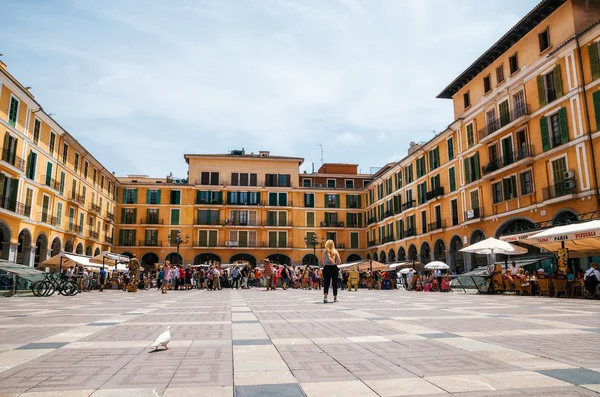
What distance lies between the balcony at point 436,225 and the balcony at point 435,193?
196cm

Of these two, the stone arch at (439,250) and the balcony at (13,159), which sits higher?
the balcony at (13,159)

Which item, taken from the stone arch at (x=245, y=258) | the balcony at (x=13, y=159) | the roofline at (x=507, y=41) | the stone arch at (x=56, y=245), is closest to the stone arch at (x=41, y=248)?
the stone arch at (x=56, y=245)

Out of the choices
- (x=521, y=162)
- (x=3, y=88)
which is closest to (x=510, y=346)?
(x=521, y=162)

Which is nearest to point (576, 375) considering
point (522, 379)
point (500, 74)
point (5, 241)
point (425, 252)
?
point (522, 379)

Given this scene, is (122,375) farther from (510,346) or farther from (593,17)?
(593,17)

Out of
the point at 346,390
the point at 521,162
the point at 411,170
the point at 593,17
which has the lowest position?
the point at 346,390

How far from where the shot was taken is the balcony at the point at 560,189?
21.6m

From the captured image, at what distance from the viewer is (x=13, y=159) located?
27438mm

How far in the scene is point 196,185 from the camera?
2037 inches

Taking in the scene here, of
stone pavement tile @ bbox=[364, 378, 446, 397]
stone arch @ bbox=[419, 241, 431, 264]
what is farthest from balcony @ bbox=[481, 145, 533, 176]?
stone pavement tile @ bbox=[364, 378, 446, 397]

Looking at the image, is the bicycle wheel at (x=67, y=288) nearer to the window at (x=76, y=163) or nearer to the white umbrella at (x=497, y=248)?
the white umbrella at (x=497, y=248)

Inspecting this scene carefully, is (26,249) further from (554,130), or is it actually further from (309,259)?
(554,130)

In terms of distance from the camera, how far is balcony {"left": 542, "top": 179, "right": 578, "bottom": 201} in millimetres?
21564

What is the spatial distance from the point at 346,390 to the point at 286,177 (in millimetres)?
51109
